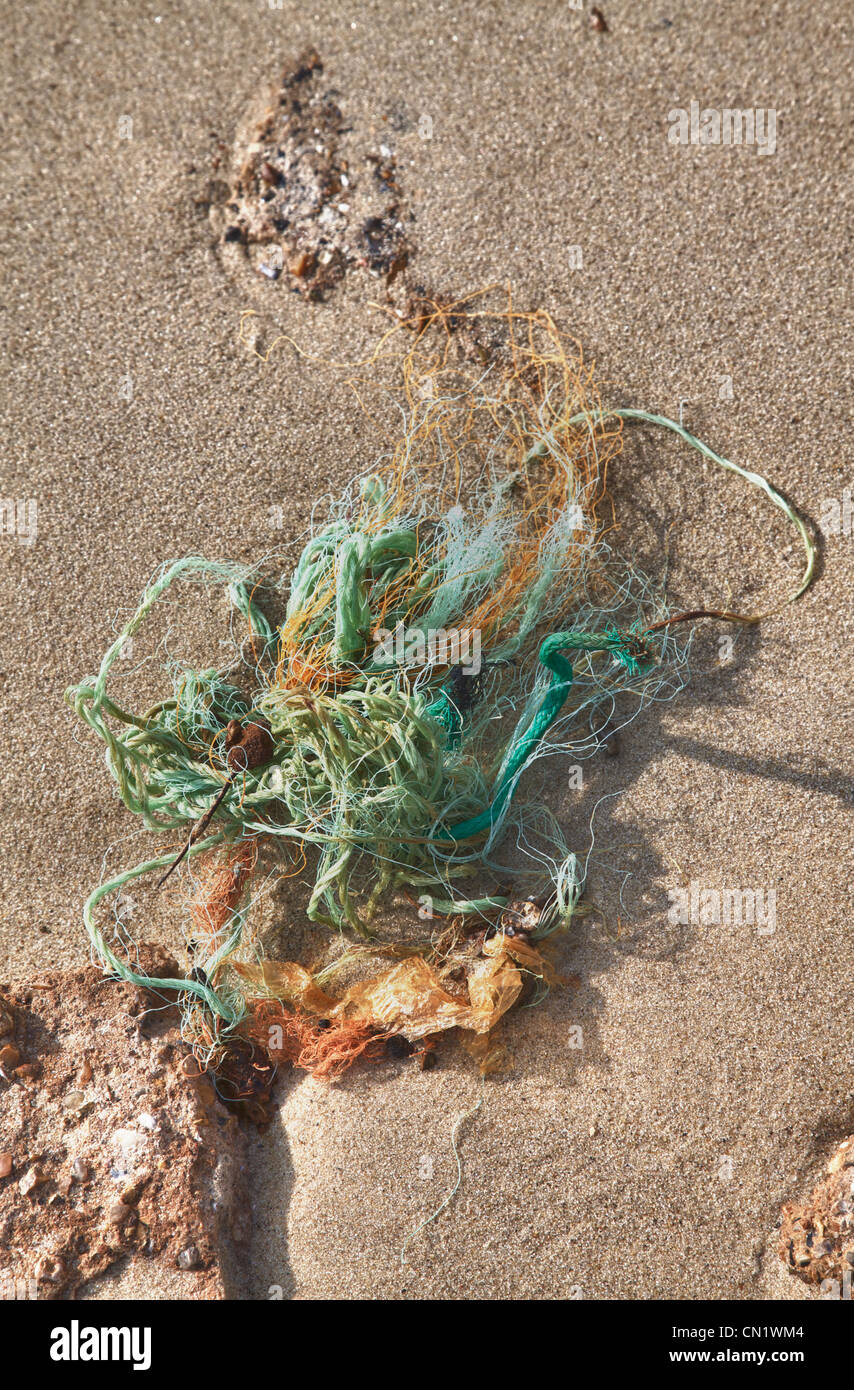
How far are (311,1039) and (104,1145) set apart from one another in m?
0.52

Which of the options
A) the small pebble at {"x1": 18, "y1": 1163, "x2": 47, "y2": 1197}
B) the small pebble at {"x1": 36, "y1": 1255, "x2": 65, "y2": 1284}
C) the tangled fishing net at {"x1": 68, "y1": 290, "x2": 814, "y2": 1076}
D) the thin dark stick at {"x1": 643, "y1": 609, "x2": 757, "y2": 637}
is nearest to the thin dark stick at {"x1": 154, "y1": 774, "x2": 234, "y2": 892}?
the tangled fishing net at {"x1": 68, "y1": 290, "x2": 814, "y2": 1076}

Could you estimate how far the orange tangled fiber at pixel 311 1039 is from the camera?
2055mm

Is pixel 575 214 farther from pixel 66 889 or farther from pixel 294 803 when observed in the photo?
pixel 66 889

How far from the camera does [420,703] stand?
1.99m

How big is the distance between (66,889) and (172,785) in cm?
42

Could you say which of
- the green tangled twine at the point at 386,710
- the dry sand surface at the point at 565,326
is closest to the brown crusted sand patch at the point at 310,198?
the dry sand surface at the point at 565,326

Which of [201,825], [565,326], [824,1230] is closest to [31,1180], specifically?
[201,825]

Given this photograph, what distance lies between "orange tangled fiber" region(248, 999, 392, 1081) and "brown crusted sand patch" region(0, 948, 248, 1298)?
0.58 feet

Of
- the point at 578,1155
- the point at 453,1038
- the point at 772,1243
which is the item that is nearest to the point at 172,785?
the point at 453,1038

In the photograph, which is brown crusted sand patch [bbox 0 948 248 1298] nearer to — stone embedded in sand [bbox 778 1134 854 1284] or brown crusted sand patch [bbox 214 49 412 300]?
stone embedded in sand [bbox 778 1134 854 1284]

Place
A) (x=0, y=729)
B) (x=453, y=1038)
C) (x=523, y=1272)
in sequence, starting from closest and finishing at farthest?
1. (x=523, y=1272)
2. (x=453, y=1038)
3. (x=0, y=729)

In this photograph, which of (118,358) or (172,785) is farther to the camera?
(118,358)

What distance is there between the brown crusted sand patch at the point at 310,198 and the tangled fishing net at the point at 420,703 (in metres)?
0.26

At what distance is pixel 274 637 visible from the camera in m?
2.21
